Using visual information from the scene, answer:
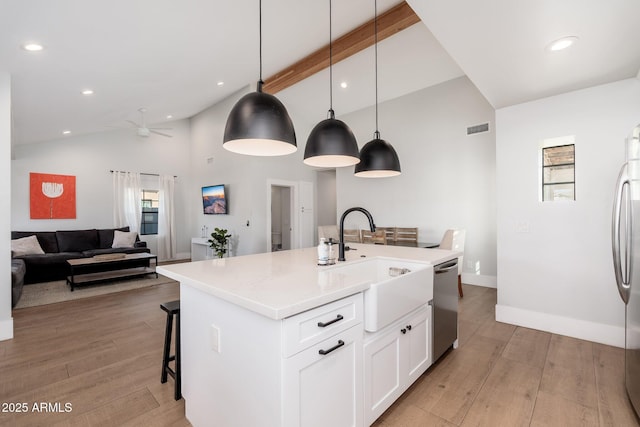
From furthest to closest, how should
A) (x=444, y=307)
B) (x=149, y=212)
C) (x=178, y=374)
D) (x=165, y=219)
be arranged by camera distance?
(x=165, y=219) < (x=149, y=212) < (x=444, y=307) < (x=178, y=374)

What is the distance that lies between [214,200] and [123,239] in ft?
6.81

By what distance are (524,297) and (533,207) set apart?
0.96 m

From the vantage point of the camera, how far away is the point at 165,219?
24.8 ft

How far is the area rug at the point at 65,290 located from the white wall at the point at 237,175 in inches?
71.3

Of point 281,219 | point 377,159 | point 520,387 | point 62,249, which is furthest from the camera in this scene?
point 281,219

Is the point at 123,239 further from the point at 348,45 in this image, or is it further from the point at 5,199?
the point at 348,45

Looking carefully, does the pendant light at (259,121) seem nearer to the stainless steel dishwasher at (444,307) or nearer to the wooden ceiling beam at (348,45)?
the stainless steel dishwasher at (444,307)

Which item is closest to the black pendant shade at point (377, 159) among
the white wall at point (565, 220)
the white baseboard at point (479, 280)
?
the white wall at point (565, 220)

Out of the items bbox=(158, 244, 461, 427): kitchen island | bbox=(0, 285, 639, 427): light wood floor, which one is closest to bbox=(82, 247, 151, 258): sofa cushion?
bbox=(0, 285, 639, 427): light wood floor

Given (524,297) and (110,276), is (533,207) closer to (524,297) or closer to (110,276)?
(524,297)

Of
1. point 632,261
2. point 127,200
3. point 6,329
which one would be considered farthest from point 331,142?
point 127,200

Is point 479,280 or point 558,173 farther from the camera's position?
point 479,280

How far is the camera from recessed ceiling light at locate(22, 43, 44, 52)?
2531mm

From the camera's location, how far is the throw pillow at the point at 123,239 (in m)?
6.40
